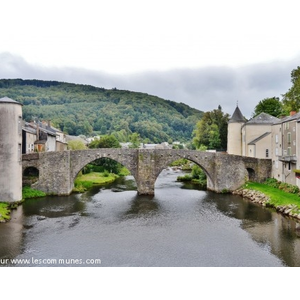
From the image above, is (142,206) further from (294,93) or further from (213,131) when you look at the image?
(213,131)

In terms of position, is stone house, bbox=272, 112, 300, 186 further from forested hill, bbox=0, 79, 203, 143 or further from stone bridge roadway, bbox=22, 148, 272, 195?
forested hill, bbox=0, 79, 203, 143

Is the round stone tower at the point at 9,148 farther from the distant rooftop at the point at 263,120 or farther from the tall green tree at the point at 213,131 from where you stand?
the tall green tree at the point at 213,131

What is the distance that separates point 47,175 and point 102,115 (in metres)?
77.3

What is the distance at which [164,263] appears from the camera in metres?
12.4

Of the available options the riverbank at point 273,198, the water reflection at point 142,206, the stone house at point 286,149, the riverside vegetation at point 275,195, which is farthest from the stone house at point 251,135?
the water reflection at point 142,206

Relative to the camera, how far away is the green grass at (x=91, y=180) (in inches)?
1193

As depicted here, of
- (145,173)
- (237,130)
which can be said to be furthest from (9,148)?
(237,130)

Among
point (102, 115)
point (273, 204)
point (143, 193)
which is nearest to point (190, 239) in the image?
point (273, 204)

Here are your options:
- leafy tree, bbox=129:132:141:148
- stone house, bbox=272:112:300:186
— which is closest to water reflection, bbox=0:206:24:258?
stone house, bbox=272:112:300:186

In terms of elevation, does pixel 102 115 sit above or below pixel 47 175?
above

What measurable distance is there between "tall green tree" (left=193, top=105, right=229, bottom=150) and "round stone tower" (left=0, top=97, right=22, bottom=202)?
2704cm

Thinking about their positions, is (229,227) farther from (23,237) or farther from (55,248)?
(23,237)

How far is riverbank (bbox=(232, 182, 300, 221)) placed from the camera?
20.3 m

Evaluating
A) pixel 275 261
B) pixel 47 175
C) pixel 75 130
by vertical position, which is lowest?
pixel 275 261
